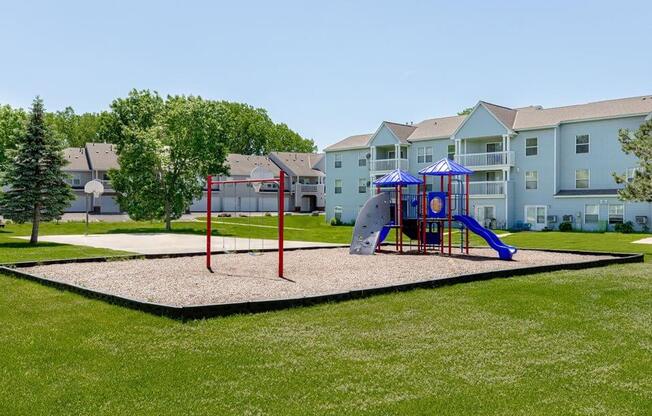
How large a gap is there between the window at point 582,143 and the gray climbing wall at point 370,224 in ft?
82.2

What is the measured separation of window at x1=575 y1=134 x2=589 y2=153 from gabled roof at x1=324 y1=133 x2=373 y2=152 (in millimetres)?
18396

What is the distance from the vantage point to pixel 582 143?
41.5 meters

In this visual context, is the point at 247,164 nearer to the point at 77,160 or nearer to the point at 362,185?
the point at 77,160

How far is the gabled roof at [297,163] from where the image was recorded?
84.0 metres

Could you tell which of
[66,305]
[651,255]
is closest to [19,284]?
[66,305]

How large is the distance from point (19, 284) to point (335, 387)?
946cm

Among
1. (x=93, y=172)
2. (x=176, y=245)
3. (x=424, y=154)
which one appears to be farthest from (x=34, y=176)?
(x=93, y=172)

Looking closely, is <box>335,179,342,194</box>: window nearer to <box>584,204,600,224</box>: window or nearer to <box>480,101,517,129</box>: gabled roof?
<box>480,101,517,129</box>: gabled roof

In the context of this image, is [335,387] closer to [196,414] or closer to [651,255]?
[196,414]

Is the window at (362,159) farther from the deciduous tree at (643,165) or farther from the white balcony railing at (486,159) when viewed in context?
the deciduous tree at (643,165)

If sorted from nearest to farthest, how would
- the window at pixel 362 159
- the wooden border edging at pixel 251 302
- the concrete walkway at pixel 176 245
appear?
the wooden border edging at pixel 251 302, the concrete walkway at pixel 176 245, the window at pixel 362 159

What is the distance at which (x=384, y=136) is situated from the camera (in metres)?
51.7

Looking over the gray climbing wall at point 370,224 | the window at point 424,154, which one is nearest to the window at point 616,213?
the window at point 424,154

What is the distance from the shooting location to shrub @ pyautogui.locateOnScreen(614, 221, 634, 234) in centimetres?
3744
